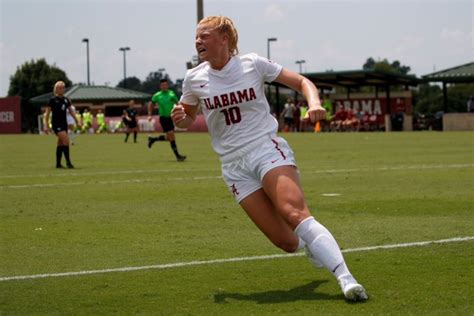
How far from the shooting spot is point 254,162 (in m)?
7.73

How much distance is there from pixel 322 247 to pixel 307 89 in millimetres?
1290

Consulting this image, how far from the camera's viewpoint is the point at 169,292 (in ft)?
25.1

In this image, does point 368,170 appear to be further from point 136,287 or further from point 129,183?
point 136,287

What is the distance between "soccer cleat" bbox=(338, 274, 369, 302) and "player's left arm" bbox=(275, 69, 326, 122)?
3.98 feet

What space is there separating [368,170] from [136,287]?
43.8 ft

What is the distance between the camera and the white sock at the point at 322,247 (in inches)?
283

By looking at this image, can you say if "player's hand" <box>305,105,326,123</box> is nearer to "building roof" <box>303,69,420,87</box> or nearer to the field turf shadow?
the field turf shadow

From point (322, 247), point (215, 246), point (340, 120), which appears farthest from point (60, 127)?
point (340, 120)

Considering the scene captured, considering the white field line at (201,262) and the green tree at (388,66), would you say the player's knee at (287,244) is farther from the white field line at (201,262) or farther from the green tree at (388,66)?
the green tree at (388,66)

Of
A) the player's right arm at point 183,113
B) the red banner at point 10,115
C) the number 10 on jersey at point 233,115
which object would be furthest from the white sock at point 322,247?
the red banner at point 10,115

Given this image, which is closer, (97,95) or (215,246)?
(215,246)

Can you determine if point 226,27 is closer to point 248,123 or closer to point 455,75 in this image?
point 248,123

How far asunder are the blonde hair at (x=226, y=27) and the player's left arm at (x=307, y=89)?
430 millimetres

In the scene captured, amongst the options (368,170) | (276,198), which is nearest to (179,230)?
(276,198)
